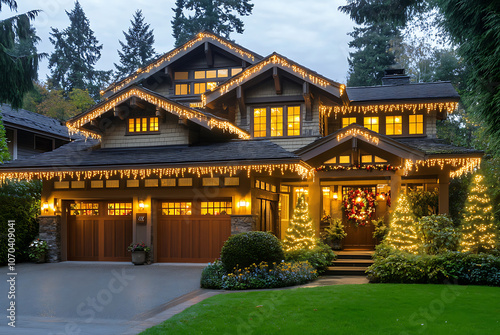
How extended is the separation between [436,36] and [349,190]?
2599cm

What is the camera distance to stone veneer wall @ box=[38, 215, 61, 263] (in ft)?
59.6

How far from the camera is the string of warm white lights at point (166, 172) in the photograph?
15586 mm

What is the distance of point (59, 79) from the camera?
5306 cm

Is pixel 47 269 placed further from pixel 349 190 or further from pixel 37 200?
pixel 349 190

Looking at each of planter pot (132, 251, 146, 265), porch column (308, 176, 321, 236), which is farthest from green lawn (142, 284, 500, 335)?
planter pot (132, 251, 146, 265)

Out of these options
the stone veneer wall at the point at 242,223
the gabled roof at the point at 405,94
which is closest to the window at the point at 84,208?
the stone veneer wall at the point at 242,223

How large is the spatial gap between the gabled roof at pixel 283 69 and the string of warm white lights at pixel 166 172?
3.74 metres

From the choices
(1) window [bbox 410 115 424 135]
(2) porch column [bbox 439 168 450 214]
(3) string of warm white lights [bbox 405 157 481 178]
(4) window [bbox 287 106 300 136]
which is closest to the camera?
(3) string of warm white lights [bbox 405 157 481 178]

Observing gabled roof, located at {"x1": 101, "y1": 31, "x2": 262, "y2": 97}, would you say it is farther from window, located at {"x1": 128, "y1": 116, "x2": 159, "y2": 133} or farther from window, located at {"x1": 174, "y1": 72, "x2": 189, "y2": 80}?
window, located at {"x1": 128, "y1": 116, "x2": 159, "y2": 133}

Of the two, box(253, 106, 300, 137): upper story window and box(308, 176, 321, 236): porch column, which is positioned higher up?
box(253, 106, 300, 137): upper story window

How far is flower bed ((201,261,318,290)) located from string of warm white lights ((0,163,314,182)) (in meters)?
3.35

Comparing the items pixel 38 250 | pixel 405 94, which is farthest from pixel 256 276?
pixel 405 94

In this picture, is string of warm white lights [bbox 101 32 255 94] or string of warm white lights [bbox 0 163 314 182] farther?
string of warm white lights [bbox 101 32 255 94]

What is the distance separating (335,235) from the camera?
1744cm
